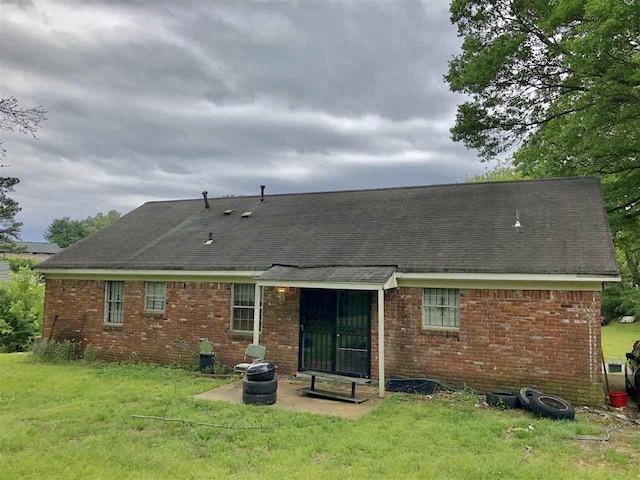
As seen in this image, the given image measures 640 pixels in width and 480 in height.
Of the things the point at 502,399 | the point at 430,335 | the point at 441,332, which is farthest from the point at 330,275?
the point at 502,399

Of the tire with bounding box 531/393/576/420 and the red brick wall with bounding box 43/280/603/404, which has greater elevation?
the red brick wall with bounding box 43/280/603/404

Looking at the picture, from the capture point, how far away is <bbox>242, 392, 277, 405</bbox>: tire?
8.28 meters

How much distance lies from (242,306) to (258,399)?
3.73 meters

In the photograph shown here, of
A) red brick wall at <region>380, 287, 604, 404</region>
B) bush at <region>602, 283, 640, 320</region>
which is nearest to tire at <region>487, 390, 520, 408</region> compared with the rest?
red brick wall at <region>380, 287, 604, 404</region>

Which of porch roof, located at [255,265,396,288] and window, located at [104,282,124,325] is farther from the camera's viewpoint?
window, located at [104,282,124,325]

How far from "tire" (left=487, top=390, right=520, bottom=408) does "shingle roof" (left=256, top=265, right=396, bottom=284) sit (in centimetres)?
290

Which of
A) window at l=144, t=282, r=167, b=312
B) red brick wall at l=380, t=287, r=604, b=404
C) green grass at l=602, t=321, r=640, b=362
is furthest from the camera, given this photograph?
green grass at l=602, t=321, r=640, b=362

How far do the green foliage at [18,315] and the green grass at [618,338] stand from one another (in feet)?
79.3

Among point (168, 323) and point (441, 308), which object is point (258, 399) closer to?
point (441, 308)

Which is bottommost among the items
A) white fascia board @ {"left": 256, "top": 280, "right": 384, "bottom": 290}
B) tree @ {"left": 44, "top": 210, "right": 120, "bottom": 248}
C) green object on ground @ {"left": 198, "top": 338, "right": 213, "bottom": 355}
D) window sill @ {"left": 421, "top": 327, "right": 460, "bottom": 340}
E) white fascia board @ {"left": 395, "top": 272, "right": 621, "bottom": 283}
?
green object on ground @ {"left": 198, "top": 338, "right": 213, "bottom": 355}

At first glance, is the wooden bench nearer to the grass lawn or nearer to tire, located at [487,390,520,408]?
the grass lawn

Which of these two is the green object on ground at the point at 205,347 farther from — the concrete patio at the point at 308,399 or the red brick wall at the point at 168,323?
the concrete patio at the point at 308,399

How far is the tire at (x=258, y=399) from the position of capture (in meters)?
8.28

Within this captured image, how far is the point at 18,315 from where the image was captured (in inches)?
819
